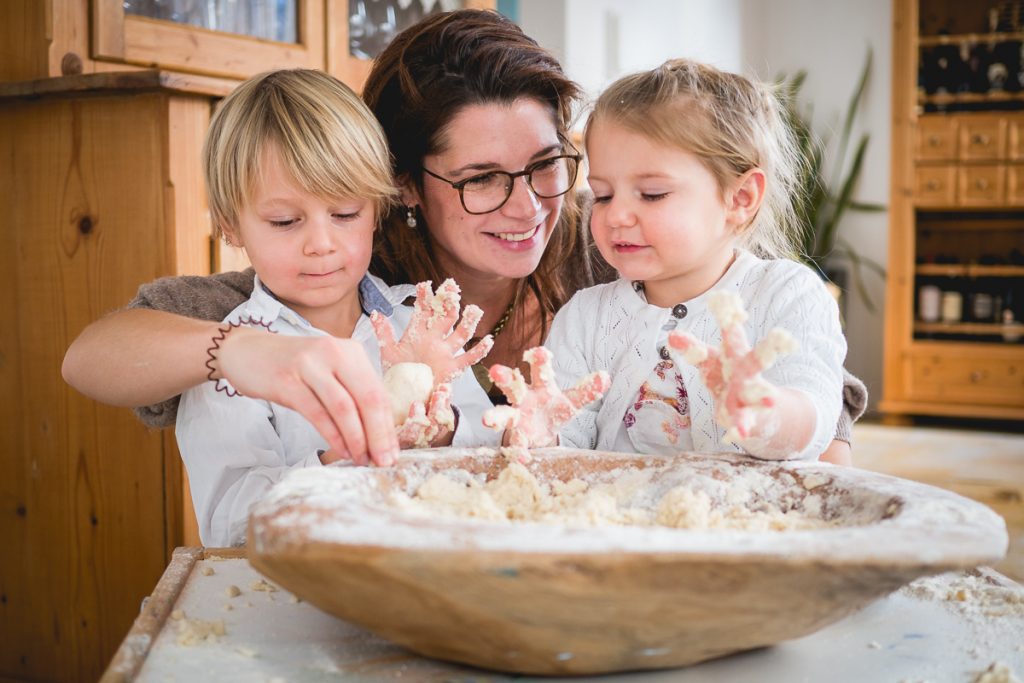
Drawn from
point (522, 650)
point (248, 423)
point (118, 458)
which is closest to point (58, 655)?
point (118, 458)

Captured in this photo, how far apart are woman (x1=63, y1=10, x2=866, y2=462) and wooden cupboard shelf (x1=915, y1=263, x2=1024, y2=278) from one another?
391cm

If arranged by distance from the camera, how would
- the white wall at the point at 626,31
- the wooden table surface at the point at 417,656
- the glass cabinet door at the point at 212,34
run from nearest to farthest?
the wooden table surface at the point at 417,656 < the glass cabinet door at the point at 212,34 < the white wall at the point at 626,31

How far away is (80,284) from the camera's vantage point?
1.92m

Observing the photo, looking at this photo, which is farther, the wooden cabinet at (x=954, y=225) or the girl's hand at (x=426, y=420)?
the wooden cabinet at (x=954, y=225)

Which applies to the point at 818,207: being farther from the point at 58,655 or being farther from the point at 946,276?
the point at 58,655

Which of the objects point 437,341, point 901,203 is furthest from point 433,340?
point 901,203

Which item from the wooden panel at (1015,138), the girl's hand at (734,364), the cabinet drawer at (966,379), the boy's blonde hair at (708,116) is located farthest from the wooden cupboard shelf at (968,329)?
the girl's hand at (734,364)

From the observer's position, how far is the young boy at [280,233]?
1171mm

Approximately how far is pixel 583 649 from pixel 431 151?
1070mm

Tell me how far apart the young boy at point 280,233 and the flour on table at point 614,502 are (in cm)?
21

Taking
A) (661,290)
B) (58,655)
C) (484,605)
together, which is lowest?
(58,655)

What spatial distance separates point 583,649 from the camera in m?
0.66

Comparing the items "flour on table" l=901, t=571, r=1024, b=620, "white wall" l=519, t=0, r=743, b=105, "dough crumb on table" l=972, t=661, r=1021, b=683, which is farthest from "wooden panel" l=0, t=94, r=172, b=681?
"white wall" l=519, t=0, r=743, b=105

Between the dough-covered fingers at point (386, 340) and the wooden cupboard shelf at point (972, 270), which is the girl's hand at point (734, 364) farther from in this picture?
the wooden cupboard shelf at point (972, 270)
